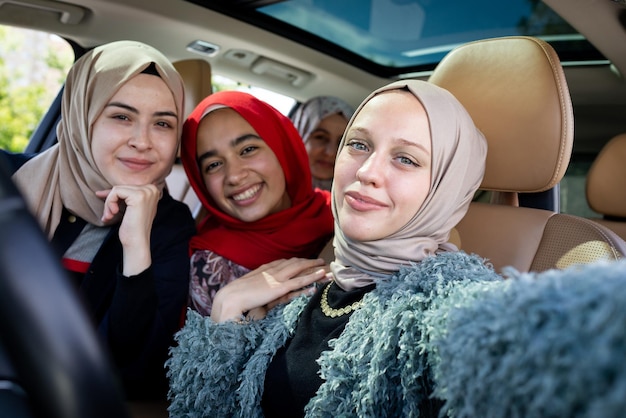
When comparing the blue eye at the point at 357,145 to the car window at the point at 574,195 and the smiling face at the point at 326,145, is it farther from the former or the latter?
the car window at the point at 574,195

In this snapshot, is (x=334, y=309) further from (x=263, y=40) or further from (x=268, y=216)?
(x=263, y=40)

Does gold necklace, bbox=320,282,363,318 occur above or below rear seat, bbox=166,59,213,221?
below

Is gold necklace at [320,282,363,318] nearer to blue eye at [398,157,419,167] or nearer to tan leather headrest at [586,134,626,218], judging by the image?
blue eye at [398,157,419,167]

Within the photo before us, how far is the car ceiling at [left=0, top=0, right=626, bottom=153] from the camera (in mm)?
2367

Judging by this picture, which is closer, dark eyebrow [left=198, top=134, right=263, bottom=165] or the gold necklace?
the gold necklace

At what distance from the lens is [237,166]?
6.27ft

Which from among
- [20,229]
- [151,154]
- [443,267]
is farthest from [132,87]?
[20,229]

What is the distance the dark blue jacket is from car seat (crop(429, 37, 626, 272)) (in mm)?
→ 824

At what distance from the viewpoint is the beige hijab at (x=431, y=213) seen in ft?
4.24

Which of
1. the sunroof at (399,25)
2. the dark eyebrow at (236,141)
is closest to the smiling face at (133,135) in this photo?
the dark eyebrow at (236,141)

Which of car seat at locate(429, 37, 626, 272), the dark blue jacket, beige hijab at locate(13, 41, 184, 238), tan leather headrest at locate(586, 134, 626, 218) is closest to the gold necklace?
car seat at locate(429, 37, 626, 272)

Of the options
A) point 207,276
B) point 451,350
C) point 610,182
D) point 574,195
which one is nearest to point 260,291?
point 207,276

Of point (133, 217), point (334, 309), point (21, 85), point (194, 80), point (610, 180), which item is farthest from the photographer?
point (21, 85)

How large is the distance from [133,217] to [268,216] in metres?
0.43
